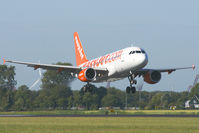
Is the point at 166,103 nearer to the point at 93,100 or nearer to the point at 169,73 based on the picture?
the point at 93,100

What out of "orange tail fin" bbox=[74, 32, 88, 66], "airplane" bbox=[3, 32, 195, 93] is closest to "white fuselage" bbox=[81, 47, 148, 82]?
"airplane" bbox=[3, 32, 195, 93]

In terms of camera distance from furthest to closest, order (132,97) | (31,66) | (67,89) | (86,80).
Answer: (132,97) < (67,89) < (31,66) < (86,80)

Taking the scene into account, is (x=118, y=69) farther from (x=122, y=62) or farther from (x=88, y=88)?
(x=88, y=88)

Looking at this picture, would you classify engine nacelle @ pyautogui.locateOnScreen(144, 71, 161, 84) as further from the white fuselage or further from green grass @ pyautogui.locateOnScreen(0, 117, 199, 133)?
green grass @ pyautogui.locateOnScreen(0, 117, 199, 133)

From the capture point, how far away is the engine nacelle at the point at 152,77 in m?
64.8

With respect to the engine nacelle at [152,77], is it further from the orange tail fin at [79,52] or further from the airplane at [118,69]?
the orange tail fin at [79,52]

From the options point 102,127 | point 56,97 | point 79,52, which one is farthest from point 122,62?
point 56,97

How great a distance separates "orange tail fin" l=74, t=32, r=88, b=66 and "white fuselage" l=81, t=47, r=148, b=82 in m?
13.2

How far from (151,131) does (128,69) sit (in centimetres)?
1738

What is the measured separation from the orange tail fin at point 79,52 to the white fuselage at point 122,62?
13186 millimetres

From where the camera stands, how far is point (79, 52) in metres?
80.2

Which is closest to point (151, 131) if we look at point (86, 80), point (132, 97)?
point (86, 80)

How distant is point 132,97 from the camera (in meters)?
150

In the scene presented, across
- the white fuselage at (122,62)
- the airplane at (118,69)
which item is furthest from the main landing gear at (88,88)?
the white fuselage at (122,62)
